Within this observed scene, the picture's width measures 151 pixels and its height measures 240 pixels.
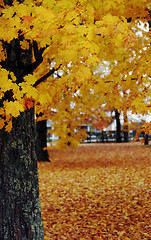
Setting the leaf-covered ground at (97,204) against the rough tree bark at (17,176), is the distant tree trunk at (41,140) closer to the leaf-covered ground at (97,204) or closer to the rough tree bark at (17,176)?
the leaf-covered ground at (97,204)

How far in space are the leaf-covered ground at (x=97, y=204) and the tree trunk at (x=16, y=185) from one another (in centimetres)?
132

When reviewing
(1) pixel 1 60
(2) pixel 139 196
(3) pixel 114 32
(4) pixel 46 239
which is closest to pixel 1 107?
(1) pixel 1 60

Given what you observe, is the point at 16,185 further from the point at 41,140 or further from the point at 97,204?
the point at 41,140

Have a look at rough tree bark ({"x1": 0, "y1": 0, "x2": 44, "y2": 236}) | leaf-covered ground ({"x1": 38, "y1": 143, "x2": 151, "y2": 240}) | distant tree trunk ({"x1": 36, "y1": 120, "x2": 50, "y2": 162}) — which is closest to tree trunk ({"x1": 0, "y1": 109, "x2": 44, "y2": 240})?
rough tree bark ({"x1": 0, "y1": 0, "x2": 44, "y2": 236})

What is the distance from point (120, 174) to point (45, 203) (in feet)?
14.4

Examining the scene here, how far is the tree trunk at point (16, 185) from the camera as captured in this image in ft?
11.8

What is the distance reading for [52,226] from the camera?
A: 526cm

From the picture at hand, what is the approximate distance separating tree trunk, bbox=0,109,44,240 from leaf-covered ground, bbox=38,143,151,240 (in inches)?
52.1

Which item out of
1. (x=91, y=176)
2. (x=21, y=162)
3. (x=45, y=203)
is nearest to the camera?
(x=21, y=162)

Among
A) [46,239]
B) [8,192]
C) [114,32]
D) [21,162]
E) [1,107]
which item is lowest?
[46,239]

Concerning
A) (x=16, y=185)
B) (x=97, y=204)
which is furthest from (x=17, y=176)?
(x=97, y=204)

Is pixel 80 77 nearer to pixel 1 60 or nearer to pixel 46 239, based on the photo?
pixel 1 60

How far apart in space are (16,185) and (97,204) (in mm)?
3539

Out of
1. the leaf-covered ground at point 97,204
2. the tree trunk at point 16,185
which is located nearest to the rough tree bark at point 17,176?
the tree trunk at point 16,185
